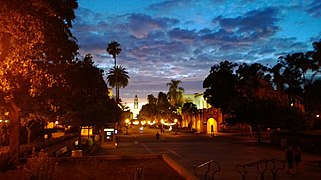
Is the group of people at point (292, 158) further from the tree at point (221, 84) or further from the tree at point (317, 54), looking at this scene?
the tree at point (221, 84)

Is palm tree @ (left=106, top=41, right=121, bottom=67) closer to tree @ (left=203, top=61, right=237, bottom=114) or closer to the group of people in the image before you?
tree @ (left=203, top=61, right=237, bottom=114)

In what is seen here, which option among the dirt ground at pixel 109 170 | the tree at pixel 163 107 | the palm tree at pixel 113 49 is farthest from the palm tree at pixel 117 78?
the dirt ground at pixel 109 170

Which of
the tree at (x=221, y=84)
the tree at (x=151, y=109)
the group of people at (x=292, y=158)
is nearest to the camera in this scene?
the group of people at (x=292, y=158)

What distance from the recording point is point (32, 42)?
10.9 metres

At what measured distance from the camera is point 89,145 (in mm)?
38000

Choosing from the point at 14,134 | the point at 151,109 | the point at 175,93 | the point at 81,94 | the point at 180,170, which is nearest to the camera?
the point at 180,170

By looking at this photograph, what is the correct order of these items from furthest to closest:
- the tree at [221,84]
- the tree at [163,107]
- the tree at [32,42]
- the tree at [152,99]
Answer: the tree at [152,99]
the tree at [163,107]
the tree at [221,84]
the tree at [32,42]

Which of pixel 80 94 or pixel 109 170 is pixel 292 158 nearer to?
pixel 109 170

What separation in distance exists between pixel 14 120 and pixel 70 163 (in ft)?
11.1

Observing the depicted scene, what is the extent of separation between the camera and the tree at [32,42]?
10.4 metres

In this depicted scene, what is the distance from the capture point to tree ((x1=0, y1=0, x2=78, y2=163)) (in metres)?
10.4

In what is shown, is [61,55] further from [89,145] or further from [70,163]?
[89,145]

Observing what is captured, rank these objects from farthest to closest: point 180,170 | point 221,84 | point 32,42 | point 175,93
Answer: point 175,93
point 221,84
point 180,170
point 32,42

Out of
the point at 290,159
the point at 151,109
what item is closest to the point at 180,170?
the point at 290,159
